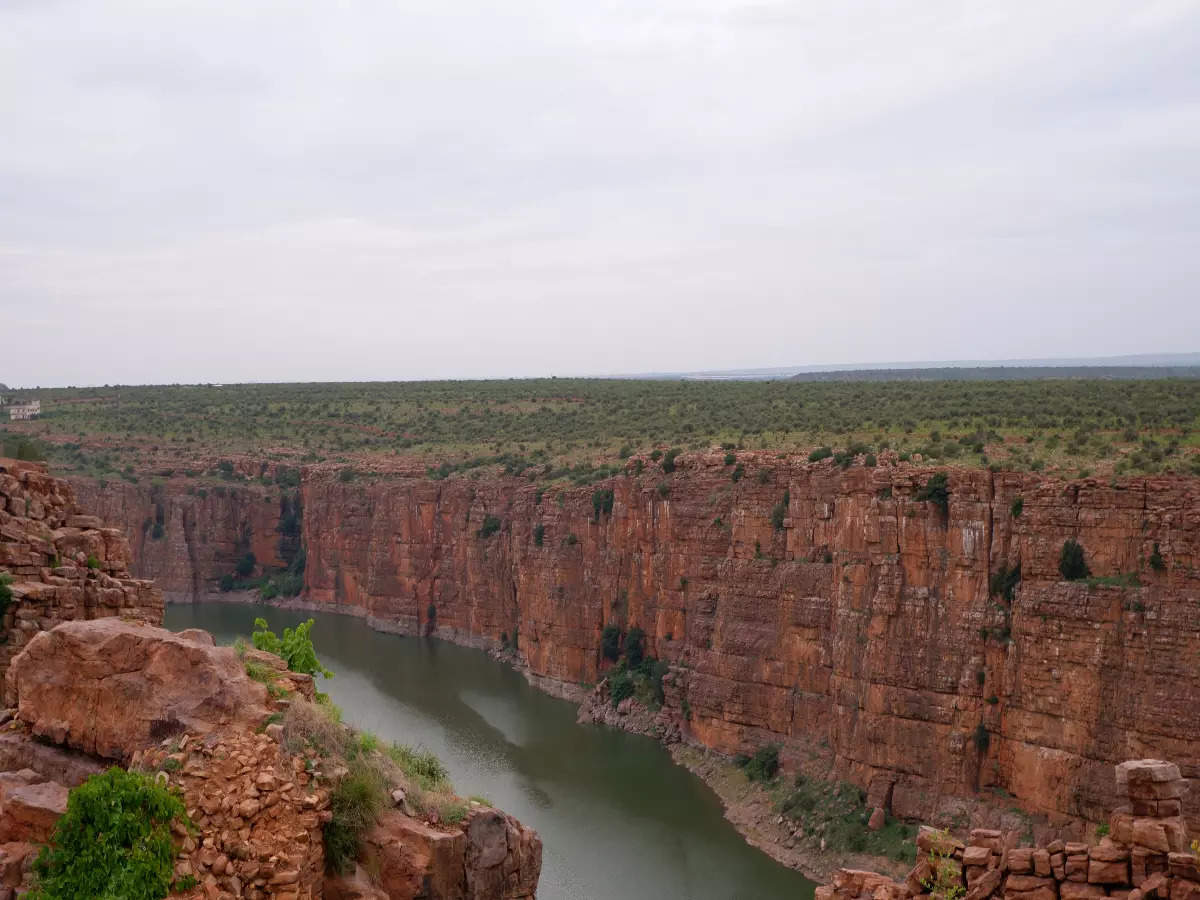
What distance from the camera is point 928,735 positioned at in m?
26.9

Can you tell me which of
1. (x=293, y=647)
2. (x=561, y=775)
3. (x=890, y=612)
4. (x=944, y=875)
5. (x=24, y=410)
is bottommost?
Answer: (x=561, y=775)

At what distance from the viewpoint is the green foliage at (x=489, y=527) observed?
51.2 m

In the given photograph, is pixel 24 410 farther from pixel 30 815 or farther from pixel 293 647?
pixel 30 815

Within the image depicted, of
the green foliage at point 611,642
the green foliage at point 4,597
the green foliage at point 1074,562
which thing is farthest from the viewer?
the green foliage at point 611,642

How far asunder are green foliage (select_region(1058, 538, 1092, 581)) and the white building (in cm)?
6603

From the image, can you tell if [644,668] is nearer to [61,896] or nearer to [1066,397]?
[1066,397]

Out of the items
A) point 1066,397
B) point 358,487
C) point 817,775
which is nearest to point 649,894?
point 817,775

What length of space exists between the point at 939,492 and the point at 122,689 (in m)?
20.9

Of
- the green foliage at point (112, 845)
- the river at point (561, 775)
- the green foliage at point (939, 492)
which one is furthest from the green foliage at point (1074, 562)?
the green foliage at point (112, 845)

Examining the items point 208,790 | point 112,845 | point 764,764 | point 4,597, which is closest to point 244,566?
point 764,764

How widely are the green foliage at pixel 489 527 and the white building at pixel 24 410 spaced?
1460 inches

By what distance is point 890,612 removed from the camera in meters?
27.9

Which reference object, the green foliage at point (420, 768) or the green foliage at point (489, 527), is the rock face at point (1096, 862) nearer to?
the green foliage at point (420, 768)

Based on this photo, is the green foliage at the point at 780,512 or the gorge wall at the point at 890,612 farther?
the green foliage at the point at 780,512
